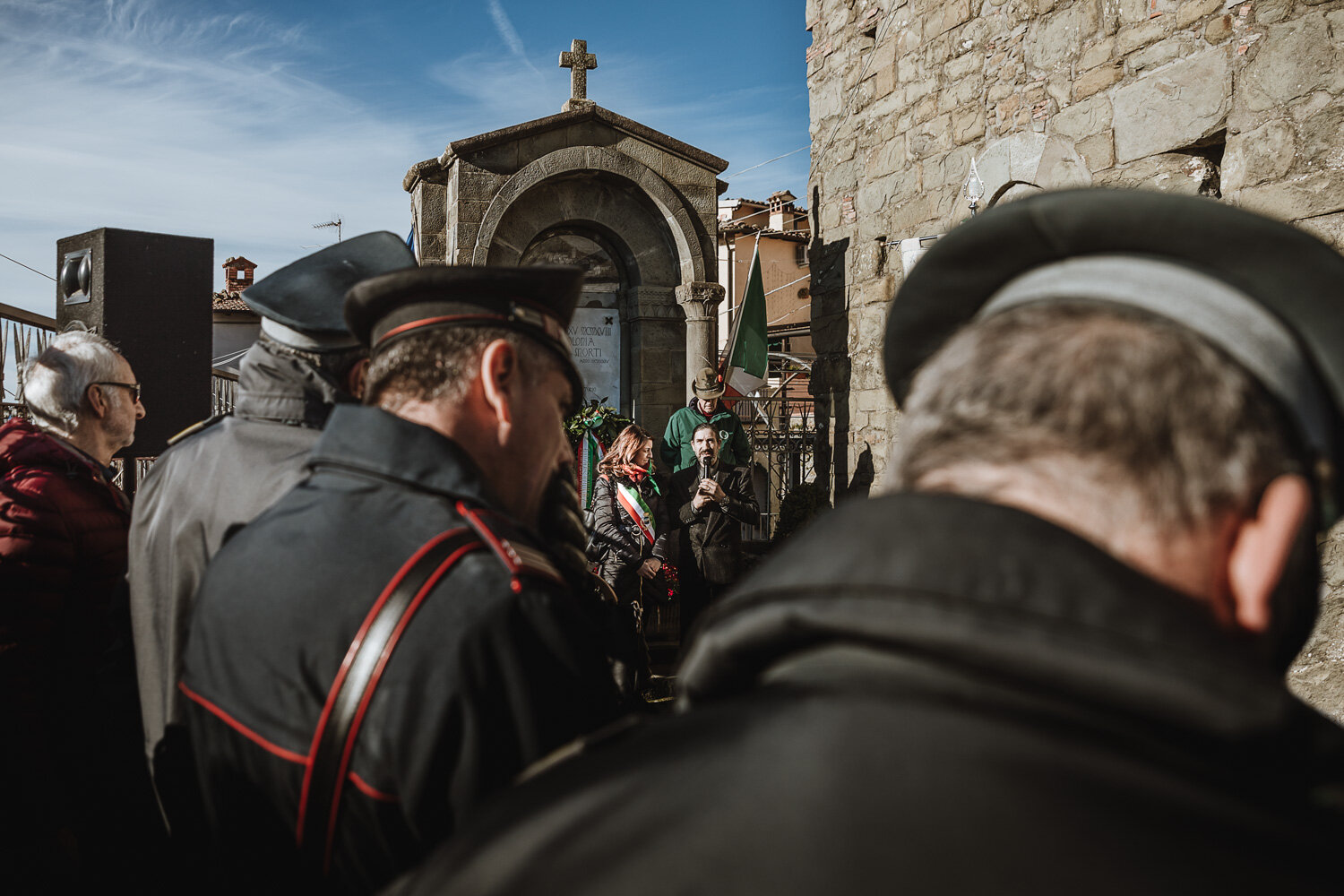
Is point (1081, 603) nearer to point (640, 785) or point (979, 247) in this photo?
point (640, 785)

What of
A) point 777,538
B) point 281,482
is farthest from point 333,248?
point 777,538

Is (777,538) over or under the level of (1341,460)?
under

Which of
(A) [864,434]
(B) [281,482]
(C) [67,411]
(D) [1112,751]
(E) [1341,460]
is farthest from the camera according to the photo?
(A) [864,434]

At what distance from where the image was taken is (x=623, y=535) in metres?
5.59

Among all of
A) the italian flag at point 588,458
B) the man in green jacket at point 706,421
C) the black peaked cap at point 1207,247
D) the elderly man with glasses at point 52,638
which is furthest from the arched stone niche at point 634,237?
the black peaked cap at point 1207,247

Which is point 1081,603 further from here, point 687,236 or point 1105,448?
point 687,236

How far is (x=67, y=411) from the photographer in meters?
2.98

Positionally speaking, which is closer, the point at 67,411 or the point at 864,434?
the point at 67,411

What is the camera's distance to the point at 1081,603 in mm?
557

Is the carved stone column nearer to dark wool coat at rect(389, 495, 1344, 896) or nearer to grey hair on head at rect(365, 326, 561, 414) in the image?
grey hair on head at rect(365, 326, 561, 414)

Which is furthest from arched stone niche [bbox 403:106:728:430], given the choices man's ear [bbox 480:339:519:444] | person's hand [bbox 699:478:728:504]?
man's ear [bbox 480:339:519:444]

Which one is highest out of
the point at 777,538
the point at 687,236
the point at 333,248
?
the point at 687,236

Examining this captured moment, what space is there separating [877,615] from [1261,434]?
0.40 metres

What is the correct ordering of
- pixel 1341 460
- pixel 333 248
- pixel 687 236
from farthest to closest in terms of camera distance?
1. pixel 687 236
2. pixel 333 248
3. pixel 1341 460
